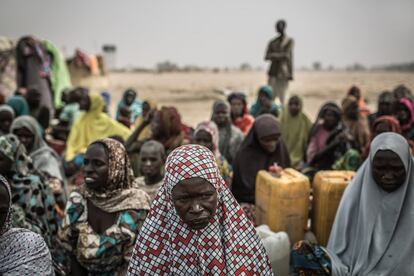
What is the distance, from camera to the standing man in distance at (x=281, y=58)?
9555 mm

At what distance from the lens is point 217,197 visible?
80.3 inches

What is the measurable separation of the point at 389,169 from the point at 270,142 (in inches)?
62.1

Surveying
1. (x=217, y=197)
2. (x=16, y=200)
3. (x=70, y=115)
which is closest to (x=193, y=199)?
(x=217, y=197)

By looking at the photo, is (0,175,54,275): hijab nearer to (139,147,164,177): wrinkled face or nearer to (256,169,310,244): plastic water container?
(139,147,164,177): wrinkled face

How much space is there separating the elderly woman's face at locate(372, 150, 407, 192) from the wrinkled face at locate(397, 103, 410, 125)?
3.19 meters

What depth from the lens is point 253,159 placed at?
170 inches

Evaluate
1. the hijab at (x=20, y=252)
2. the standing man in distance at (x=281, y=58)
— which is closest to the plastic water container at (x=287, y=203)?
the hijab at (x=20, y=252)

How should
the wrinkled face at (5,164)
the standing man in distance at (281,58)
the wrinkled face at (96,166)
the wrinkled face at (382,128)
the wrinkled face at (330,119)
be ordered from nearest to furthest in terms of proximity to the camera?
the wrinkled face at (96,166)
the wrinkled face at (5,164)
the wrinkled face at (382,128)
the wrinkled face at (330,119)
the standing man in distance at (281,58)

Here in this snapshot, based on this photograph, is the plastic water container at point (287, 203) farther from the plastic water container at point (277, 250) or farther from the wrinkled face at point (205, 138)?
the wrinkled face at point (205, 138)

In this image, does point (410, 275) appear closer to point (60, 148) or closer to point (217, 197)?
point (217, 197)

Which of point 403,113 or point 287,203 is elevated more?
point 403,113

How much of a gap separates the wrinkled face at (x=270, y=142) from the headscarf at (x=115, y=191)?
5.78 ft

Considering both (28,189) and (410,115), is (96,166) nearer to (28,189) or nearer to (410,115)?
(28,189)

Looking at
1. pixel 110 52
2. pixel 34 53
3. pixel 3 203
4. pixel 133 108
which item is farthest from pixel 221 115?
pixel 110 52
